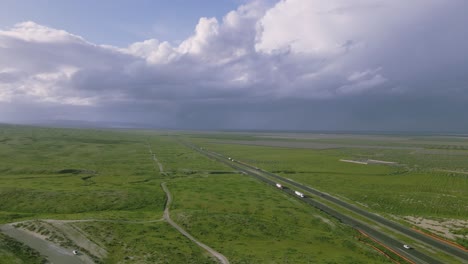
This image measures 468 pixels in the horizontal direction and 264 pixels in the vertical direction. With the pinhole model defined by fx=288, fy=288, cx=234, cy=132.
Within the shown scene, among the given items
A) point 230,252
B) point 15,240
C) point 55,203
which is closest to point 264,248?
point 230,252

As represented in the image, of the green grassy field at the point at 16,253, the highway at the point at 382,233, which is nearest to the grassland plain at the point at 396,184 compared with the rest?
the highway at the point at 382,233

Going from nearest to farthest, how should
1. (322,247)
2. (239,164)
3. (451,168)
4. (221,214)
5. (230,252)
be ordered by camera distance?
(230,252) < (322,247) < (221,214) < (451,168) < (239,164)

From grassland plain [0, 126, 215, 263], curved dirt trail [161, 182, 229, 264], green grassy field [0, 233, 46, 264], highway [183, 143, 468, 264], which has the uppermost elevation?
green grassy field [0, 233, 46, 264]

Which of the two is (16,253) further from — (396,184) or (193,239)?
(396,184)

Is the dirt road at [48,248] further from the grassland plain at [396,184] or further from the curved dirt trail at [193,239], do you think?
the grassland plain at [396,184]

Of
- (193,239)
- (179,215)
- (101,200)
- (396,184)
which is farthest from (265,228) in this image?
(396,184)

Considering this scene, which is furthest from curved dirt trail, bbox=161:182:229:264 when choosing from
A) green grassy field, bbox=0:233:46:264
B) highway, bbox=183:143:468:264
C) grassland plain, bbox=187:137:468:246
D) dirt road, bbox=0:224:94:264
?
grassland plain, bbox=187:137:468:246

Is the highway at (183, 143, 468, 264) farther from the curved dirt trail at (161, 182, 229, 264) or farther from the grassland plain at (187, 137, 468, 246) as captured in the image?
the curved dirt trail at (161, 182, 229, 264)

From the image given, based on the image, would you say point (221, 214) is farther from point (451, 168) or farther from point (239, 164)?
point (451, 168)
